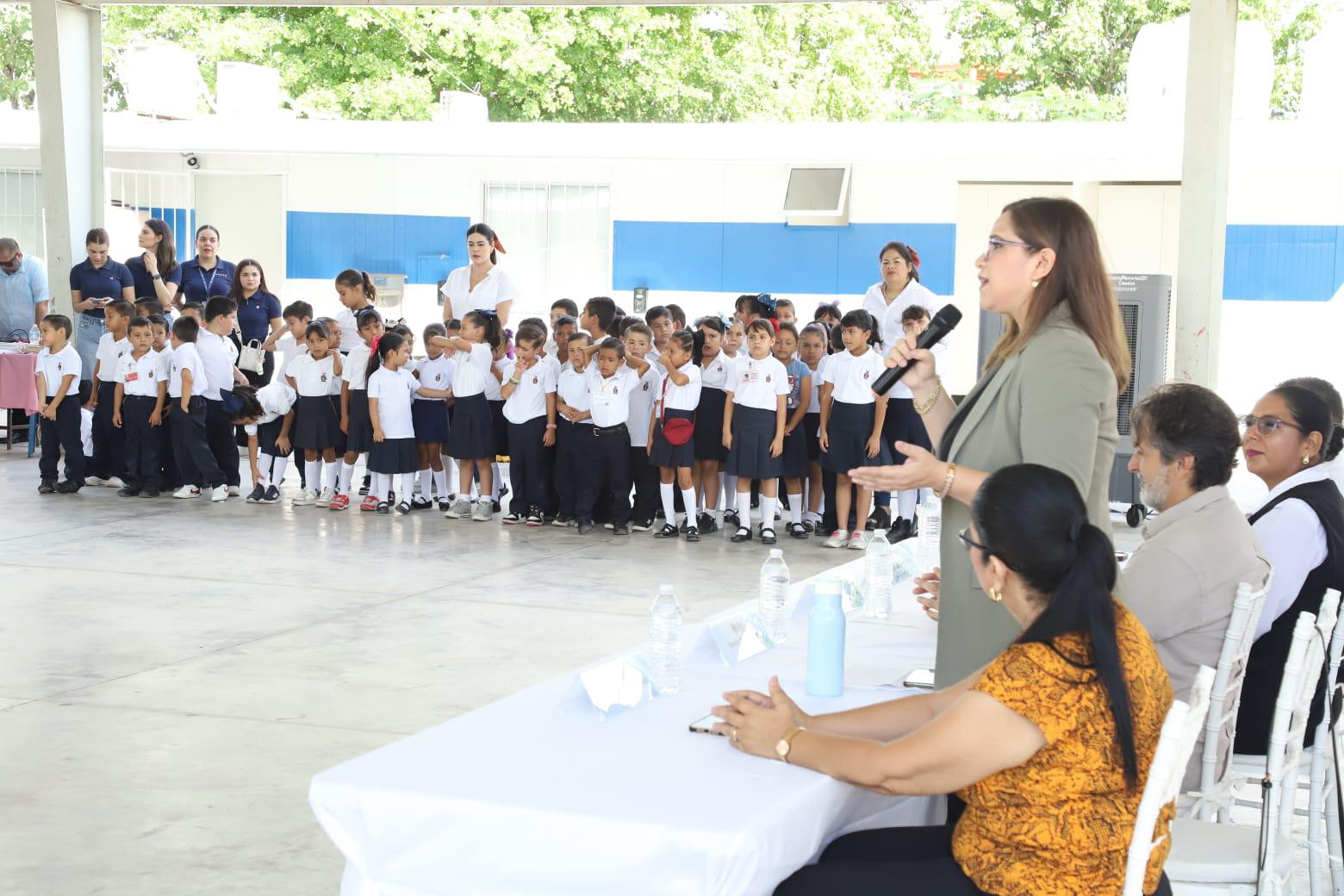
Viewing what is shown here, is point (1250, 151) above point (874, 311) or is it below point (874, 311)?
above

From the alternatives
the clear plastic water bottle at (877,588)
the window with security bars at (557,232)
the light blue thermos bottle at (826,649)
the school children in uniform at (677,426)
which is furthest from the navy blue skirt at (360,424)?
the light blue thermos bottle at (826,649)

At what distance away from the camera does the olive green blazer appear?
2527 mm

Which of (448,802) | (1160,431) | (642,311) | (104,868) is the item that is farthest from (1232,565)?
(642,311)

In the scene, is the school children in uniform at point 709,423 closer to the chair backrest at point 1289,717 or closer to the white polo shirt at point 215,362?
the white polo shirt at point 215,362

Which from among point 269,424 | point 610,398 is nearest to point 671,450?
point 610,398

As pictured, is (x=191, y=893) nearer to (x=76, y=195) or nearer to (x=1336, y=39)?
(x=76, y=195)

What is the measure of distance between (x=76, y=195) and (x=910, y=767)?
10.2 metres

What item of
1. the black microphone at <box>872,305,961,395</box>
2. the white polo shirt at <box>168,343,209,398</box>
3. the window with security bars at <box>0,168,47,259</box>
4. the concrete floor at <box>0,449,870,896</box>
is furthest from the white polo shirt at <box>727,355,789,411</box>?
the window with security bars at <box>0,168,47,259</box>

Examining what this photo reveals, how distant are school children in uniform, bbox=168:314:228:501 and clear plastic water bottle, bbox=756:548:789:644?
682cm

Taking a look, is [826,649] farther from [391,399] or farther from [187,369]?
[187,369]

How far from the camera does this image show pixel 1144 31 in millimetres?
14266

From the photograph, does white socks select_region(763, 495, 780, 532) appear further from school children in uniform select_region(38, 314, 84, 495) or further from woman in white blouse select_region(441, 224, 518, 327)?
school children in uniform select_region(38, 314, 84, 495)

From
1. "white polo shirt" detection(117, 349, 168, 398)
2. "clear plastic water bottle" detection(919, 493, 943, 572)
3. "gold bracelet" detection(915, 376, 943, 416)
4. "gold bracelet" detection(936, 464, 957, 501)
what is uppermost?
"gold bracelet" detection(915, 376, 943, 416)

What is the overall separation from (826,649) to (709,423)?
5.99m
